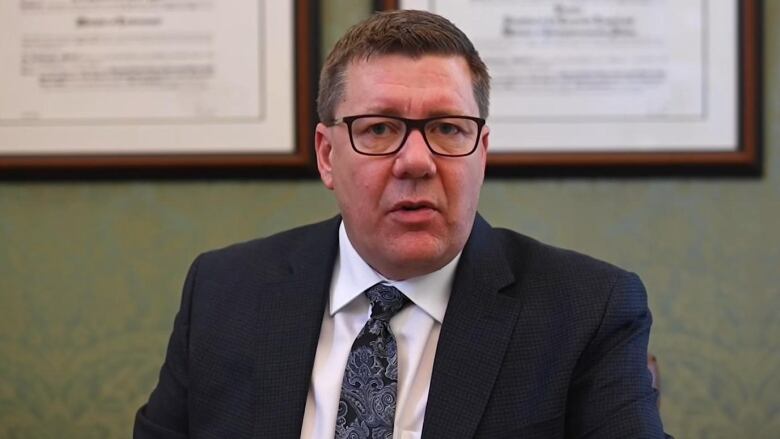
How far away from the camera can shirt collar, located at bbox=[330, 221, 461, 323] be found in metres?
1.71

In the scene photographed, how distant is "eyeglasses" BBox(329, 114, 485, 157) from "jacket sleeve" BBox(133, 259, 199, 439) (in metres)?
0.51

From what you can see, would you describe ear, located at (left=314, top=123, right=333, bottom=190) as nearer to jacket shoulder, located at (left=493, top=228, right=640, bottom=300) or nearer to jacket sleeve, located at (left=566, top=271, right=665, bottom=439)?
jacket shoulder, located at (left=493, top=228, right=640, bottom=300)

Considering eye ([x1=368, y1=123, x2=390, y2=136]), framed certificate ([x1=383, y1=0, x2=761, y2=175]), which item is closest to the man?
eye ([x1=368, y1=123, x2=390, y2=136])

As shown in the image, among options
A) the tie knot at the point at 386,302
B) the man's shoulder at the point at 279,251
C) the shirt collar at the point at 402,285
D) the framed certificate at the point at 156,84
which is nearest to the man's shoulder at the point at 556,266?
the shirt collar at the point at 402,285

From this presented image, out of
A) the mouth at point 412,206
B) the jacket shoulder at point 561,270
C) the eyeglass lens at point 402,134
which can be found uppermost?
the eyeglass lens at point 402,134

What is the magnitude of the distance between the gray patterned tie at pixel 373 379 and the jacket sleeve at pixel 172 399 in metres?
0.34

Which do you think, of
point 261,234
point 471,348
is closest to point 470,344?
point 471,348

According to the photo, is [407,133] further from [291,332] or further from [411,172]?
[291,332]

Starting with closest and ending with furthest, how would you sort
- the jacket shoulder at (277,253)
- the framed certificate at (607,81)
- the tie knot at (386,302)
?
1. the tie knot at (386,302)
2. the jacket shoulder at (277,253)
3. the framed certificate at (607,81)

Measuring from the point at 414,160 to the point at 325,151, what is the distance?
26 cm

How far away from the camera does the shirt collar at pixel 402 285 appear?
1.71 metres

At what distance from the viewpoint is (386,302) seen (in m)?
1.71

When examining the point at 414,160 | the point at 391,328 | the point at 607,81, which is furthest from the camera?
the point at 607,81

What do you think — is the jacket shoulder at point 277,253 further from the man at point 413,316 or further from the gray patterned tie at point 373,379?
the gray patterned tie at point 373,379
